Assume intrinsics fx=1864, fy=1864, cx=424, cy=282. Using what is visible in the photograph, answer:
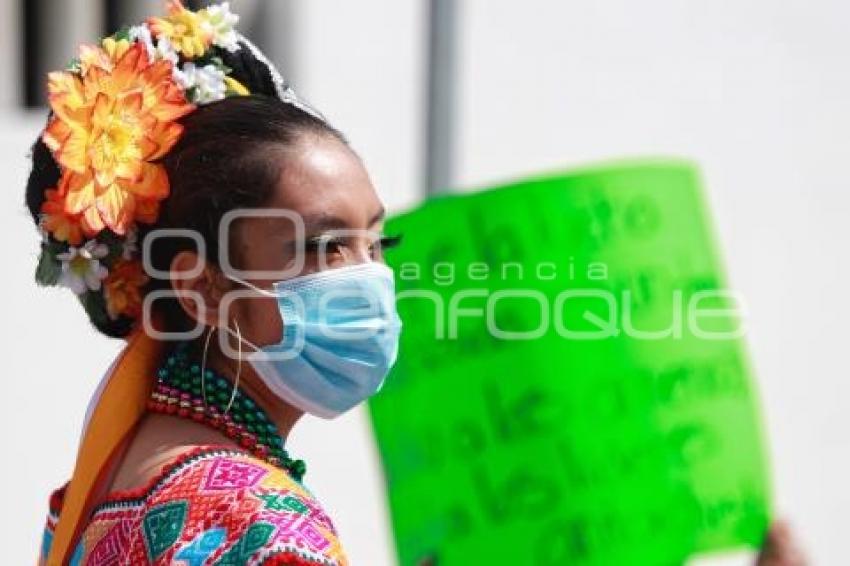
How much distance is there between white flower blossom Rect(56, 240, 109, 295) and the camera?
228 cm

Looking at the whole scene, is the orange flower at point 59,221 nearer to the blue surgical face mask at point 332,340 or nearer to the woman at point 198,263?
the woman at point 198,263

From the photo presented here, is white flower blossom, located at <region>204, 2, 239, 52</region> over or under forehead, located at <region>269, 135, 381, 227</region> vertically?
over

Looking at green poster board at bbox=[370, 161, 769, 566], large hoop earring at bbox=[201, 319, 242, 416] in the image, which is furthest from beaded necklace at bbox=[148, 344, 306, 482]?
green poster board at bbox=[370, 161, 769, 566]

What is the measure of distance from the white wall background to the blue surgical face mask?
2196 millimetres

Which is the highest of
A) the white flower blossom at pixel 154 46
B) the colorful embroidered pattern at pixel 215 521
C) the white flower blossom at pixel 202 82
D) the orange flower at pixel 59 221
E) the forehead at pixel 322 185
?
the white flower blossom at pixel 154 46

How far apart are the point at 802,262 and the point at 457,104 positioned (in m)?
1.55

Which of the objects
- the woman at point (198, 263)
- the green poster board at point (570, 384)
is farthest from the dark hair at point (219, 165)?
the green poster board at point (570, 384)

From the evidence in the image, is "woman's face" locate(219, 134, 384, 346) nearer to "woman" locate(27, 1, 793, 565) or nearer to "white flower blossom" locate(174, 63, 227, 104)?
"woman" locate(27, 1, 793, 565)

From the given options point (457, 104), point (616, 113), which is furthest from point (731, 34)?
point (457, 104)

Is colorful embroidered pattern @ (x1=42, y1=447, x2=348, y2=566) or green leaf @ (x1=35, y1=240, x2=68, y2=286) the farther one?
green leaf @ (x1=35, y1=240, x2=68, y2=286)

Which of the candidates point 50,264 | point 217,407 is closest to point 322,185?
point 217,407

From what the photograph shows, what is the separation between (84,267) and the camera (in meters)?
2.30

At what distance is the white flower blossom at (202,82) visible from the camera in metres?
2.29

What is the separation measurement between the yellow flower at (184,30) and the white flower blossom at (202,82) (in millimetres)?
37
